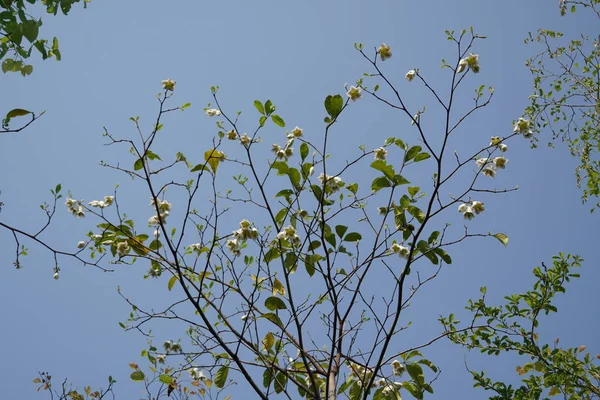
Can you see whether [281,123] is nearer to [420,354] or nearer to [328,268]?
[328,268]

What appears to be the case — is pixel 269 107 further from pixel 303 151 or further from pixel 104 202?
pixel 104 202

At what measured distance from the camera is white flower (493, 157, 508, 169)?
2488 mm

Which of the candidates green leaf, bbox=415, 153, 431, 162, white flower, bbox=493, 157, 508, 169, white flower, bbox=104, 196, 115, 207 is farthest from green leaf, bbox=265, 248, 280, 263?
white flower, bbox=493, 157, 508, 169

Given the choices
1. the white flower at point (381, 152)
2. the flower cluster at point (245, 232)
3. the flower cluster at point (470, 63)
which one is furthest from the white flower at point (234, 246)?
the flower cluster at point (470, 63)

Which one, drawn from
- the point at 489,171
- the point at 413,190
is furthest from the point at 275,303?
the point at 489,171

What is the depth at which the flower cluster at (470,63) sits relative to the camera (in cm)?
246

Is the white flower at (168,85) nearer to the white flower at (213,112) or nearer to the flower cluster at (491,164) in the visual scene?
the white flower at (213,112)

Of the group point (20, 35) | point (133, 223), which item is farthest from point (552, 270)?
point (20, 35)

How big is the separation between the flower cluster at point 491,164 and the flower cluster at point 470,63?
0.45m

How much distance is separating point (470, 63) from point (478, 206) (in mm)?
723

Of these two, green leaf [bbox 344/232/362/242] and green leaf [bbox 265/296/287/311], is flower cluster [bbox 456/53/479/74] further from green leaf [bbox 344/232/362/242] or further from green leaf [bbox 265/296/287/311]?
green leaf [bbox 265/296/287/311]

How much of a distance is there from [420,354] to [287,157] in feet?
3.96

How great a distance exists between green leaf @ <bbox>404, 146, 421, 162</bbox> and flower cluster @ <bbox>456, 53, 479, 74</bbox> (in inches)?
19.1

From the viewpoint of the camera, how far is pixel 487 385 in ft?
10.4
